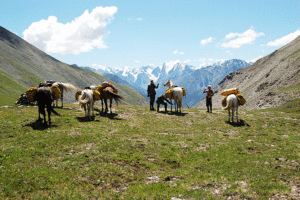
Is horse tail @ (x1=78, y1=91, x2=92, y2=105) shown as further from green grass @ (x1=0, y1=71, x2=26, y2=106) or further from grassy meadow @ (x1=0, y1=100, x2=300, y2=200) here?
green grass @ (x1=0, y1=71, x2=26, y2=106)

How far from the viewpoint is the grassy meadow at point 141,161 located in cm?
863

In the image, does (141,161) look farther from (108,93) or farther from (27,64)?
(27,64)

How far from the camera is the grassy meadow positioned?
8633mm

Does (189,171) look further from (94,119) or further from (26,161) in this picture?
(94,119)

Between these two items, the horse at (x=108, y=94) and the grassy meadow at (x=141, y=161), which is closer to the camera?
the grassy meadow at (x=141, y=161)

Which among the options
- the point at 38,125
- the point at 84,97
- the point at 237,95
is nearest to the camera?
the point at 38,125

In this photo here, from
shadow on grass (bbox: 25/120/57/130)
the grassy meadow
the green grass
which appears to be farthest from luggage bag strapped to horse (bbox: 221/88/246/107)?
the green grass

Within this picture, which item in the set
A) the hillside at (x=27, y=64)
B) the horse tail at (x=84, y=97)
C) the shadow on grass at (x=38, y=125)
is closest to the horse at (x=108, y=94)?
the horse tail at (x=84, y=97)

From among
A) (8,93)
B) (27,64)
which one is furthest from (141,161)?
(27,64)

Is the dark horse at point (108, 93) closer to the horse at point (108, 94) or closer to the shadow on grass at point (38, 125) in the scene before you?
the horse at point (108, 94)

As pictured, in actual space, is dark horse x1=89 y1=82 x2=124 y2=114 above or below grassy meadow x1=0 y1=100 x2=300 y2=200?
above

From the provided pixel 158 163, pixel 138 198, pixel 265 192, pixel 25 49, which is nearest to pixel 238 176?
pixel 265 192

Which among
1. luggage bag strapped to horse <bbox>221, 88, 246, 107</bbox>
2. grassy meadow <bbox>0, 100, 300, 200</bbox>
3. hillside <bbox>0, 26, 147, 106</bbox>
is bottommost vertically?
grassy meadow <bbox>0, 100, 300, 200</bbox>

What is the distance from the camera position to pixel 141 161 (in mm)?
11984
